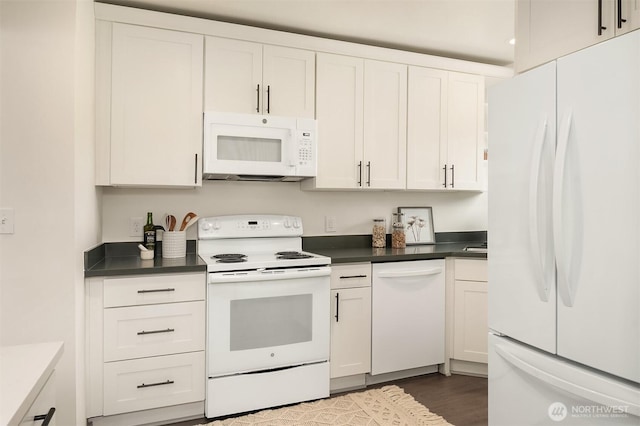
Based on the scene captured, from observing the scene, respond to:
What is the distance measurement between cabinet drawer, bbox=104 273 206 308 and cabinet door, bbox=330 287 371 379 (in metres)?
0.88

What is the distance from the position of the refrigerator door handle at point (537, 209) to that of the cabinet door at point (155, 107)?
194 centimetres

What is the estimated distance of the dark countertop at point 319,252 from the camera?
2242 mm

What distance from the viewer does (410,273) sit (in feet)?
9.43

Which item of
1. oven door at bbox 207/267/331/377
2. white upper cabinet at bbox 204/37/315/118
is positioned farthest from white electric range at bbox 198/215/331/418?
white upper cabinet at bbox 204/37/315/118

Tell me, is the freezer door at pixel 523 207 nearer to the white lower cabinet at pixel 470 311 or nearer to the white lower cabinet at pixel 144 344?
the white lower cabinet at pixel 470 311

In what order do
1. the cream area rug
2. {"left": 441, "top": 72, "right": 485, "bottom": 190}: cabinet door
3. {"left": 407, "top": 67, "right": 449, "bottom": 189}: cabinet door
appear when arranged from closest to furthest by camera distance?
the cream area rug
{"left": 407, "top": 67, "right": 449, "bottom": 189}: cabinet door
{"left": 441, "top": 72, "right": 485, "bottom": 190}: cabinet door

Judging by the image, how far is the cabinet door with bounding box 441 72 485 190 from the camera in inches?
132

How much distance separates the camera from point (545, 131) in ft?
4.66

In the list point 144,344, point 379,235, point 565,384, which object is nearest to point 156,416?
point 144,344

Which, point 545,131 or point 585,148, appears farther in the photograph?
point 545,131

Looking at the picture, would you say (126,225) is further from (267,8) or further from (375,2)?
(375,2)

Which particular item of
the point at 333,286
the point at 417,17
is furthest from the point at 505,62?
the point at 333,286

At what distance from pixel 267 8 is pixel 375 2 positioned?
2.25 feet

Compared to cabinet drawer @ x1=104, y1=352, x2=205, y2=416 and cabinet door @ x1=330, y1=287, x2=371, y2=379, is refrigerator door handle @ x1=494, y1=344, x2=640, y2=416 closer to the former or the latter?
cabinet door @ x1=330, y1=287, x2=371, y2=379
